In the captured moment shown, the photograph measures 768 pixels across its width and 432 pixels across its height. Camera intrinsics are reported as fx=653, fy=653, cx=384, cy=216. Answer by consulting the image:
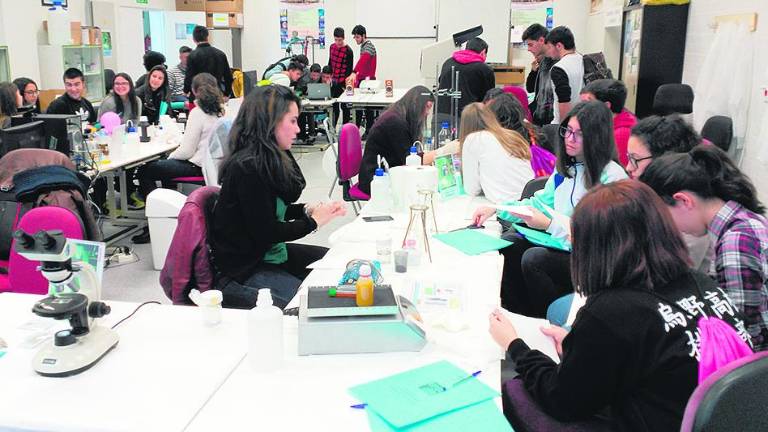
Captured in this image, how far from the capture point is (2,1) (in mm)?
6902

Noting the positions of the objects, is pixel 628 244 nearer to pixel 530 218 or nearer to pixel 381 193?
pixel 530 218

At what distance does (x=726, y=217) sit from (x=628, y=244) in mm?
609

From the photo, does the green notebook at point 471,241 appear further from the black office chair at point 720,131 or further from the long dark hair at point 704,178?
the black office chair at point 720,131

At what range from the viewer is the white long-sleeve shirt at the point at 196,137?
188 inches

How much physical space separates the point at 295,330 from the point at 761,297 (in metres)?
1.26

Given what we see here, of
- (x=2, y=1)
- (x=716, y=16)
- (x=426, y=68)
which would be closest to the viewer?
(x=716, y=16)

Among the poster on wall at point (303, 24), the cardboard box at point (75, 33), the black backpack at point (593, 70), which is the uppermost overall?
the poster on wall at point (303, 24)

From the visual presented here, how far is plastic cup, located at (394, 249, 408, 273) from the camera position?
90.9 inches

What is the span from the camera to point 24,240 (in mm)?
1490

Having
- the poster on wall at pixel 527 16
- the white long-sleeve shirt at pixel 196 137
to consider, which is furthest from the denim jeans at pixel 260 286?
A: the poster on wall at pixel 527 16

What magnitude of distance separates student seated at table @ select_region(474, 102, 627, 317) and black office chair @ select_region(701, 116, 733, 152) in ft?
4.13

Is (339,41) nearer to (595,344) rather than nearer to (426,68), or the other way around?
(426,68)

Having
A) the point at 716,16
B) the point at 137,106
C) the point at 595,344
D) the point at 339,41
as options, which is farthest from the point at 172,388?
the point at 339,41

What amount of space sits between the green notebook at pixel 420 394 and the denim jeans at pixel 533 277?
1399mm
